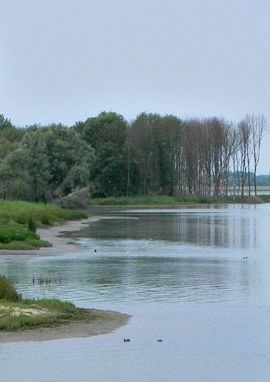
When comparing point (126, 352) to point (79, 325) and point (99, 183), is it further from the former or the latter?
point (99, 183)

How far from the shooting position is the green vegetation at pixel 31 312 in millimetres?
16750

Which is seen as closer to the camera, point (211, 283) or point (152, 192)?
point (211, 283)

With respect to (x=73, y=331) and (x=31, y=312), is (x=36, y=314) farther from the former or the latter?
(x=73, y=331)

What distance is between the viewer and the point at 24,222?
51.4m

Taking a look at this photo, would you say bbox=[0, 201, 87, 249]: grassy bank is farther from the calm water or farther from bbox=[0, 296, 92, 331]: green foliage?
bbox=[0, 296, 92, 331]: green foliage

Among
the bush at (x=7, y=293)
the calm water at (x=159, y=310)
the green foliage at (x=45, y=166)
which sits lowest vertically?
the calm water at (x=159, y=310)

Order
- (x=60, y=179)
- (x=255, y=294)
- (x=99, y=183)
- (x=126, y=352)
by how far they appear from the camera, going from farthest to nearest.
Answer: (x=99, y=183)
(x=60, y=179)
(x=255, y=294)
(x=126, y=352)

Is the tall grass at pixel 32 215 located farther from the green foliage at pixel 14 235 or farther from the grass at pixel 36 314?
the grass at pixel 36 314

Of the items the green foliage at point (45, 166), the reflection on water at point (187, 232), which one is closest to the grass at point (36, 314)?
the reflection on water at point (187, 232)

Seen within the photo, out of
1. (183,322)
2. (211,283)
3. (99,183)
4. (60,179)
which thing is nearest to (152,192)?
(99,183)

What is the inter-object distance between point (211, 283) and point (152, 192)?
9394 cm

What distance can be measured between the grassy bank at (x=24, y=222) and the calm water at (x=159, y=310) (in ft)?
8.06

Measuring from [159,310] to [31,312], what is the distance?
3711 millimetres

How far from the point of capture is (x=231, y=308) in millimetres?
20656
